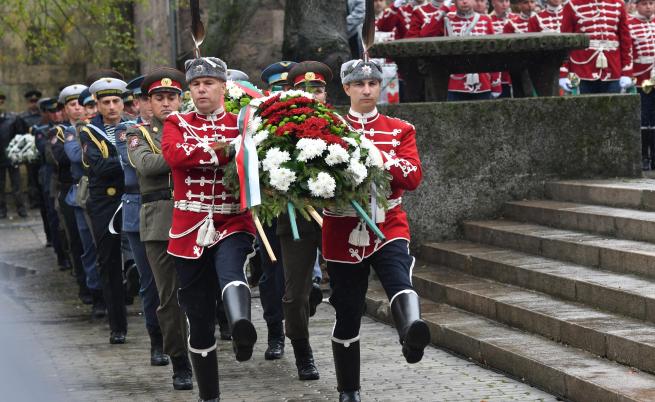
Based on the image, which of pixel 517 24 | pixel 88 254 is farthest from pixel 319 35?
pixel 88 254

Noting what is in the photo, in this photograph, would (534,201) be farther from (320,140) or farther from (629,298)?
(320,140)

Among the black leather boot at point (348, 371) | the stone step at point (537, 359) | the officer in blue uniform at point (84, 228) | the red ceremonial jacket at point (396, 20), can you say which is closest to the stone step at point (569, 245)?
the stone step at point (537, 359)

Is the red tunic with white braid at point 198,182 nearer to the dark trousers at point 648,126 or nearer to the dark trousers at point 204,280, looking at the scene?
the dark trousers at point 204,280

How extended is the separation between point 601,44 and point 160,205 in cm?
743

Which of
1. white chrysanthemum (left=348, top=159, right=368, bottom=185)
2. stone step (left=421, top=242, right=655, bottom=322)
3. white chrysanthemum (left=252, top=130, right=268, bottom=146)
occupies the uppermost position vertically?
white chrysanthemum (left=252, top=130, right=268, bottom=146)

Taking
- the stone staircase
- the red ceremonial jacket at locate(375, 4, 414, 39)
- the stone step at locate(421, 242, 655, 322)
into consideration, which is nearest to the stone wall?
the stone staircase

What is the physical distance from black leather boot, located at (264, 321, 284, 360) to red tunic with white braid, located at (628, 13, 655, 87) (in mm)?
7728

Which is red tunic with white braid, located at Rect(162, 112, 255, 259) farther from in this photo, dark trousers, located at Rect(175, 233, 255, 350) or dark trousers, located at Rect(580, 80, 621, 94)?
dark trousers, located at Rect(580, 80, 621, 94)

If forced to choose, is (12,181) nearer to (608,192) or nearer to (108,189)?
(108,189)

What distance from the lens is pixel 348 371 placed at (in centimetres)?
727

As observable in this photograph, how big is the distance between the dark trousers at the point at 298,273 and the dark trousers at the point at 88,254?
12.7 feet

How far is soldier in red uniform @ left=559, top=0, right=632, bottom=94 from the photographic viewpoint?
14508 mm


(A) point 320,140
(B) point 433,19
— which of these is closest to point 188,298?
(A) point 320,140

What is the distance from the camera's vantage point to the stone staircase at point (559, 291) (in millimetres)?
7649
